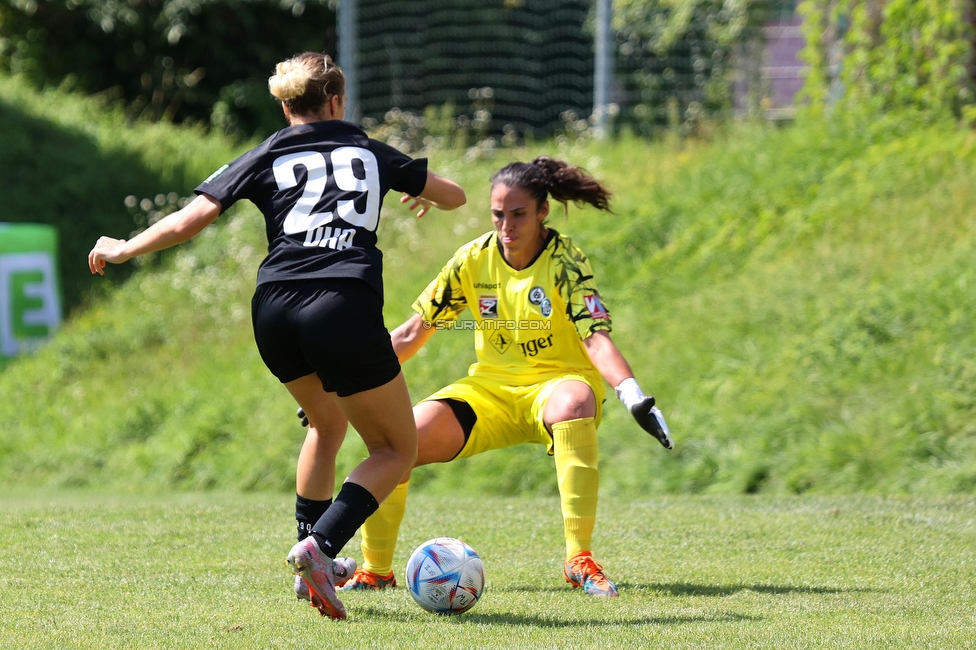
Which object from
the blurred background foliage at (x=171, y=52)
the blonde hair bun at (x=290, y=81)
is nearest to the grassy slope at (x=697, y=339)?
the blurred background foliage at (x=171, y=52)

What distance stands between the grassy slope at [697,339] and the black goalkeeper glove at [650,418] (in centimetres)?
371

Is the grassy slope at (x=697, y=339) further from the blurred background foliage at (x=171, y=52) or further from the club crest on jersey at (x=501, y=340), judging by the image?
the blurred background foliage at (x=171, y=52)

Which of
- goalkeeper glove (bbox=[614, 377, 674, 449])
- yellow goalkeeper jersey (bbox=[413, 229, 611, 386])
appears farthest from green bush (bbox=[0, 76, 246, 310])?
goalkeeper glove (bbox=[614, 377, 674, 449])

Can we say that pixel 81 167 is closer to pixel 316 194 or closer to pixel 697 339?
pixel 697 339

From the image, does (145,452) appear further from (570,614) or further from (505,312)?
(570,614)

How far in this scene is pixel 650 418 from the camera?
15.0ft

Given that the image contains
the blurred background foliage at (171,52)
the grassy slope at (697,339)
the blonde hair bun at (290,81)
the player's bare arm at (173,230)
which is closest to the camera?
the player's bare arm at (173,230)

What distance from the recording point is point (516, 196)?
16.9 ft

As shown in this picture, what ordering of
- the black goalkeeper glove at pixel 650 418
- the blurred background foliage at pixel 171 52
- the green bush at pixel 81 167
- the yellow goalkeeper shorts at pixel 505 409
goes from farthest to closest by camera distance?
the blurred background foliage at pixel 171 52 < the green bush at pixel 81 167 < the yellow goalkeeper shorts at pixel 505 409 < the black goalkeeper glove at pixel 650 418

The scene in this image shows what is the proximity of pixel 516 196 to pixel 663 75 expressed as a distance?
372 inches

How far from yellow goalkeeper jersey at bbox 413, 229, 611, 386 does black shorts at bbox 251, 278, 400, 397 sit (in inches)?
45.6

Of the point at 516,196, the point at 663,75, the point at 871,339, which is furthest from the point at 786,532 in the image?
the point at 663,75

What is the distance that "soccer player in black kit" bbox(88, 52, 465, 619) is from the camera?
13.3ft

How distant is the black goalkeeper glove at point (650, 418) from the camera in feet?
14.8
